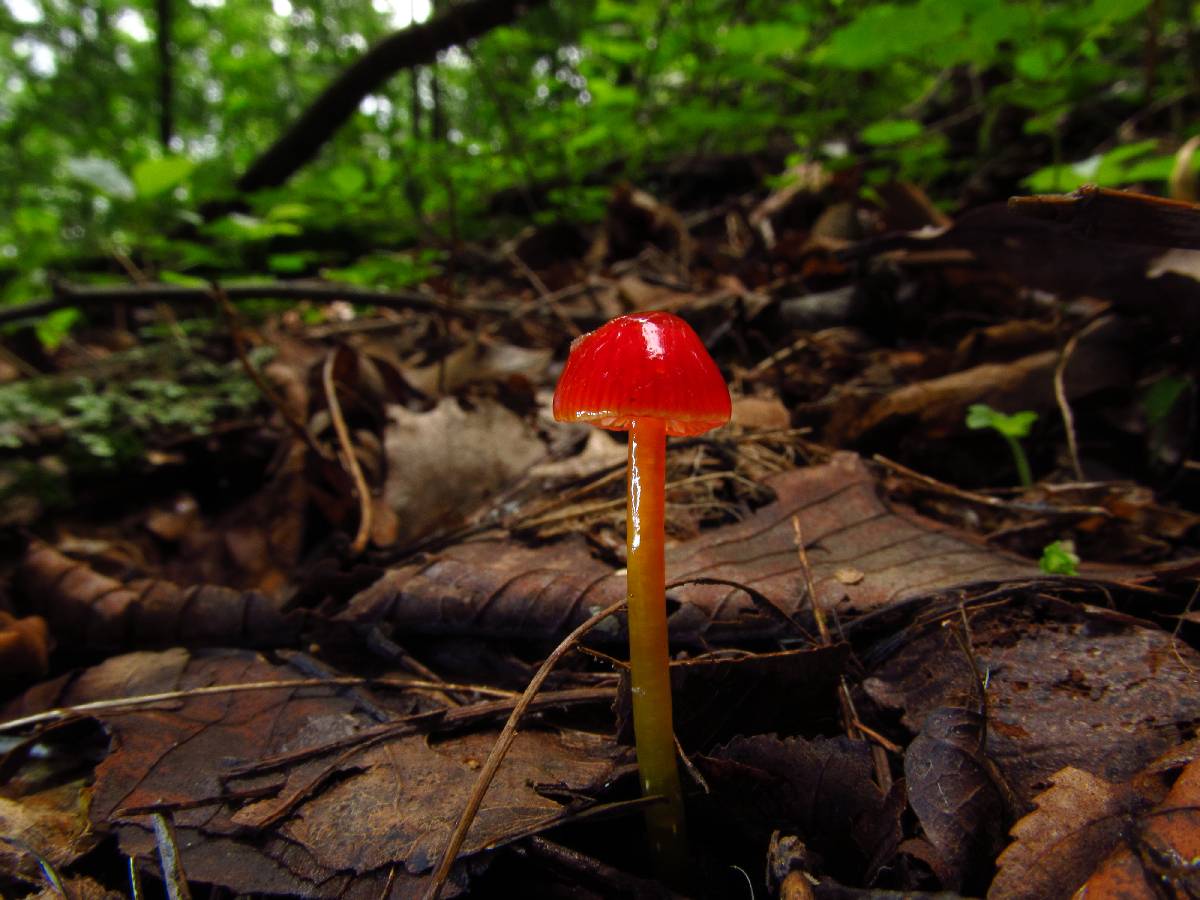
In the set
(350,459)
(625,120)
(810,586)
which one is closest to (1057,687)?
(810,586)

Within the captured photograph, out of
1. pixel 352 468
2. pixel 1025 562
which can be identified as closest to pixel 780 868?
pixel 1025 562

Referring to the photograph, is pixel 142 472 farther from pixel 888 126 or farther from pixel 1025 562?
pixel 888 126

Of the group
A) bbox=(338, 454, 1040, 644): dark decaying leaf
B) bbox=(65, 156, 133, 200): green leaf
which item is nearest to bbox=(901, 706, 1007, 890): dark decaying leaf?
bbox=(338, 454, 1040, 644): dark decaying leaf

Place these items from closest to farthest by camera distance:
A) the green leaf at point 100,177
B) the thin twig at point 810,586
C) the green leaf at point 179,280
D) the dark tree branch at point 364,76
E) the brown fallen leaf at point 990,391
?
1. the thin twig at point 810,586
2. the brown fallen leaf at point 990,391
3. the green leaf at point 100,177
4. the green leaf at point 179,280
5. the dark tree branch at point 364,76

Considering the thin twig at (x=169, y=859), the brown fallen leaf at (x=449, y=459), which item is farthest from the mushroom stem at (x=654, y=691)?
the brown fallen leaf at (x=449, y=459)

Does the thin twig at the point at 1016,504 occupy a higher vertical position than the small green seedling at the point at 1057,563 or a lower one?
higher

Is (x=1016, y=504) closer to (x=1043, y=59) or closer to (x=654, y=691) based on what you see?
(x=654, y=691)

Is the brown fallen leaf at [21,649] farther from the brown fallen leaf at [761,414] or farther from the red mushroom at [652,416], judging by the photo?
the brown fallen leaf at [761,414]
